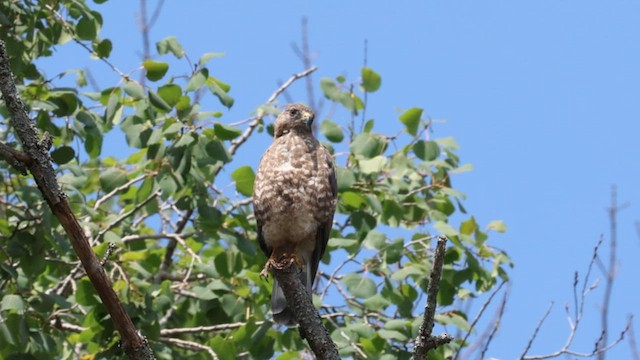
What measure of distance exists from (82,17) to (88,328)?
1630mm

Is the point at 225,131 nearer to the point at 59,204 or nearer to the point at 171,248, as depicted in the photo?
the point at 171,248

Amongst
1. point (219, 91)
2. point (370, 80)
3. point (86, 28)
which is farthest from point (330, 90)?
point (86, 28)

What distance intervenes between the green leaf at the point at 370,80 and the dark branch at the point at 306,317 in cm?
224

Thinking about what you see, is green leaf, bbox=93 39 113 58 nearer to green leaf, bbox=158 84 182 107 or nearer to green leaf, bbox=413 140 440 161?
green leaf, bbox=158 84 182 107

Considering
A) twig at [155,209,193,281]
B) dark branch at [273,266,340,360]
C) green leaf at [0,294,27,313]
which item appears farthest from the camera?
twig at [155,209,193,281]

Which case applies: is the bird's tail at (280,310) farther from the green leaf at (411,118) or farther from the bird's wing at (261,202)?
the green leaf at (411,118)

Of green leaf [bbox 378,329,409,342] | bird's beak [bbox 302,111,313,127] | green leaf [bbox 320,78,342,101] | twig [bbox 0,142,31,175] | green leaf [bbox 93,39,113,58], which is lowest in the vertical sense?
twig [bbox 0,142,31,175]

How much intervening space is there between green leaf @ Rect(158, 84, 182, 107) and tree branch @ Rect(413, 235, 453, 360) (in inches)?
105

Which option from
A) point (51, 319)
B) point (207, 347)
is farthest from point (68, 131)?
point (207, 347)

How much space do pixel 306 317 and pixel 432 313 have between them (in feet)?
2.59

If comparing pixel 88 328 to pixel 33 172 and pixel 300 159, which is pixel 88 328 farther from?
pixel 33 172

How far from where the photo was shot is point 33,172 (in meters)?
3.61

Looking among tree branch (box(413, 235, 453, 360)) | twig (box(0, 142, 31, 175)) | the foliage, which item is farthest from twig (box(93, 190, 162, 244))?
tree branch (box(413, 235, 453, 360))

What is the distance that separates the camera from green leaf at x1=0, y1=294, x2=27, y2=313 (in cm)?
532
